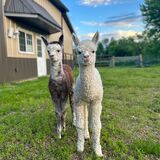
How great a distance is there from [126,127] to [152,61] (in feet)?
80.5

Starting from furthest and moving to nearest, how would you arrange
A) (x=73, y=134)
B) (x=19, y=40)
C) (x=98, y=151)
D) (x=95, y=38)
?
(x=19, y=40) < (x=73, y=134) < (x=98, y=151) < (x=95, y=38)

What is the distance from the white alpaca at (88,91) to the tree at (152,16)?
94.0 ft

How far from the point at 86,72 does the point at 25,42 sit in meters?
10.2

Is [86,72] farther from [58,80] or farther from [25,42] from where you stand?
[25,42]

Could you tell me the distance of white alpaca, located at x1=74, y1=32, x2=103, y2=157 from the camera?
280cm

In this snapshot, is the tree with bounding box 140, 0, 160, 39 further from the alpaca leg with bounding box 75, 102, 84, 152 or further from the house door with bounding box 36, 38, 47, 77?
the alpaca leg with bounding box 75, 102, 84, 152

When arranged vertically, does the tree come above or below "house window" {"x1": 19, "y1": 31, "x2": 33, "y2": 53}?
above

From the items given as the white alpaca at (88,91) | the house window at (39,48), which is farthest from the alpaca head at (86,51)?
the house window at (39,48)

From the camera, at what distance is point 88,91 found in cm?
295

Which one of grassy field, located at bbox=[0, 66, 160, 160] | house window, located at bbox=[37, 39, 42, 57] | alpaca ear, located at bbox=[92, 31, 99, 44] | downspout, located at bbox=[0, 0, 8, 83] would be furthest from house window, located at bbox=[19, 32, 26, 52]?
alpaca ear, located at bbox=[92, 31, 99, 44]

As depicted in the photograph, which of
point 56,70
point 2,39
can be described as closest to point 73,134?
point 56,70

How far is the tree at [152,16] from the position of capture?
2925cm

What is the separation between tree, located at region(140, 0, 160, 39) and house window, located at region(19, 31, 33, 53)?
2064cm

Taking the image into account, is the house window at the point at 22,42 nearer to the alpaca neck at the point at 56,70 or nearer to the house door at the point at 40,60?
the house door at the point at 40,60
